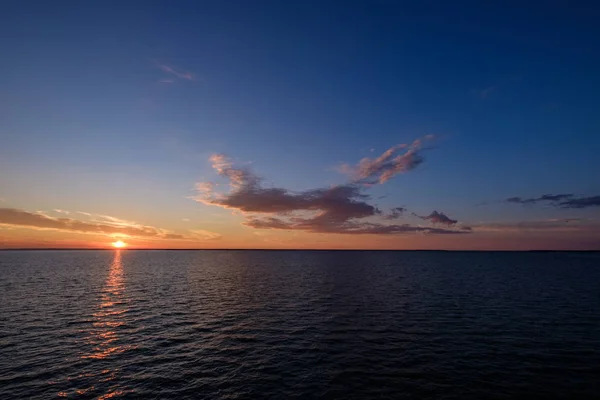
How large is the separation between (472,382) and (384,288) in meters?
57.0

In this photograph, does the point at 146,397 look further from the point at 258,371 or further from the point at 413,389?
the point at 413,389

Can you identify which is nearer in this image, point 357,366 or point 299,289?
point 357,366

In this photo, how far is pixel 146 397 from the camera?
24203 mm

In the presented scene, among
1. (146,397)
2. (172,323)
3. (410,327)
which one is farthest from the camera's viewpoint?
(172,323)

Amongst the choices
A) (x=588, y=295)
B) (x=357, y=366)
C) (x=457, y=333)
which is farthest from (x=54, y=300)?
(x=588, y=295)

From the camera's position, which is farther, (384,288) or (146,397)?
(384,288)

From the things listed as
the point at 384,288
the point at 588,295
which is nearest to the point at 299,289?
the point at 384,288

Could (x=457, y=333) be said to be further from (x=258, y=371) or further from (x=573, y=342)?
(x=258, y=371)

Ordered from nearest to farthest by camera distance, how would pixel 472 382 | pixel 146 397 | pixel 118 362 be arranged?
pixel 146 397 → pixel 472 382 → pixel 118 362

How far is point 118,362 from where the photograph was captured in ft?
102

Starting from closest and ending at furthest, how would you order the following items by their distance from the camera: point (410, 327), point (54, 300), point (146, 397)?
point (146, 397), point (410, 327), point (54, 300)

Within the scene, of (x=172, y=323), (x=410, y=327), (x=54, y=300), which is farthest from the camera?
(x=54, y=300)

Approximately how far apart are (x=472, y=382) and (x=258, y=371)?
19060 mm

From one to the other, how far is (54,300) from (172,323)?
35.4 meters
